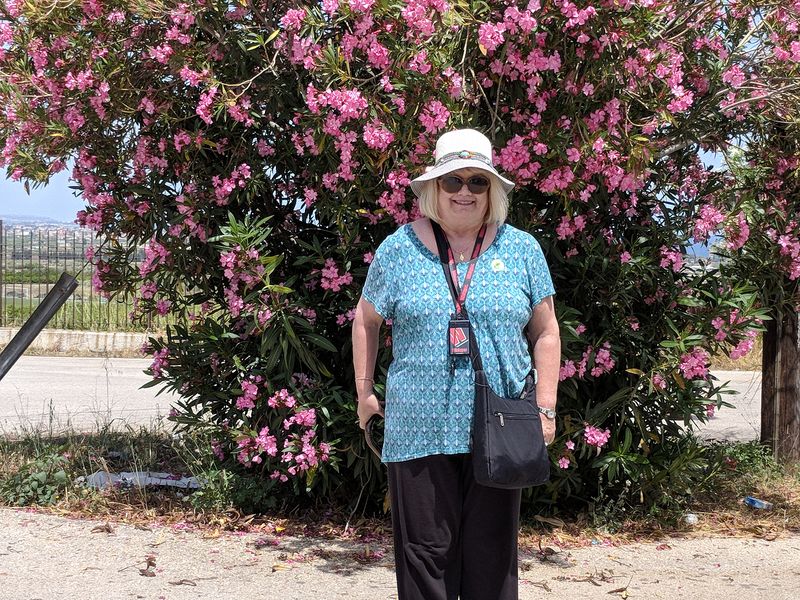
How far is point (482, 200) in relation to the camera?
11.6ft

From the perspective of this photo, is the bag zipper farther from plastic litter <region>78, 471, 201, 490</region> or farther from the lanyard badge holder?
plastic litter <region>78, 471, 201, 490</region>

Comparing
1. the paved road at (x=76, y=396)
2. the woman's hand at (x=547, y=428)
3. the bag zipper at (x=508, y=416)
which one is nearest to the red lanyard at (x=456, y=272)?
the bag zipper at (x=508, y=416)

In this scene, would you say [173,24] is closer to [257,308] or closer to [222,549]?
[257,308]

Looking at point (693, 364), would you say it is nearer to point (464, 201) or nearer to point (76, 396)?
point (464, 201)

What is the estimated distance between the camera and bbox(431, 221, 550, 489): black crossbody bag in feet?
10.7

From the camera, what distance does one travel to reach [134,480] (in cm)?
633

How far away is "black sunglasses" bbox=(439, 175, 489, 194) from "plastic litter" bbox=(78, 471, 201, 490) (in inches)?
132

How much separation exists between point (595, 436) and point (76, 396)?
742 centimetres

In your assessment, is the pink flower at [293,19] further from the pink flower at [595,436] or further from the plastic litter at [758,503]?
the plastic litter at [758,503]

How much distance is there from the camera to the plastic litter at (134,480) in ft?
20.8

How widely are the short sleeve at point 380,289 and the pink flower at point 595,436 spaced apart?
7.42 feet

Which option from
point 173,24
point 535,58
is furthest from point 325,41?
point 535,58

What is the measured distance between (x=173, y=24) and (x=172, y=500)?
107 inches

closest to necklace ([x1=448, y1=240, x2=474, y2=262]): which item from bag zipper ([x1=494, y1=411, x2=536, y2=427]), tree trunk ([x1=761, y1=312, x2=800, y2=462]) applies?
bag zipper ([x1=494, y1=411, x2=536, y2=427])
